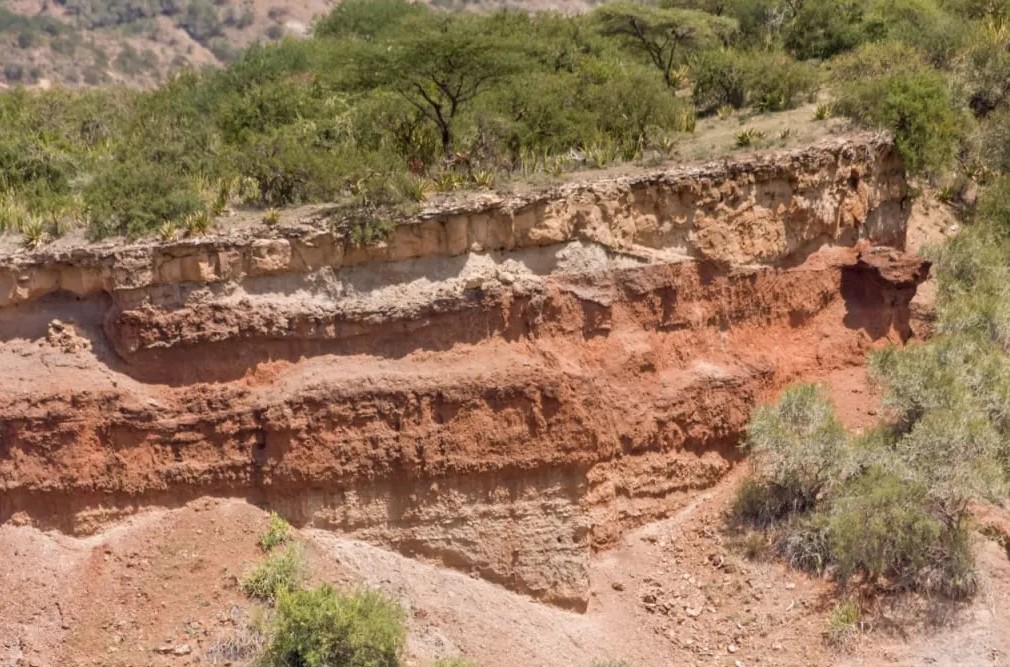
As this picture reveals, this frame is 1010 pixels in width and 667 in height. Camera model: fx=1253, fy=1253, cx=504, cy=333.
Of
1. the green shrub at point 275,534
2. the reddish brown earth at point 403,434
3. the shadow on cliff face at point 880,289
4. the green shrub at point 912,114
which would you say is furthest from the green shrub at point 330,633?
the green shrub at point 912,114

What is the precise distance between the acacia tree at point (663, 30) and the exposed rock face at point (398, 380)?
34.5ft

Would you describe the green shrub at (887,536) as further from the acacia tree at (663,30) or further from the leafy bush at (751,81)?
the acacia tree at (663,30)

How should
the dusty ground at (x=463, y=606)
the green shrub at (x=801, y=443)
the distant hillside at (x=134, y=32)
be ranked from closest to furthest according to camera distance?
the dusty ground at (x=463, y=606) → the green shrub at (x=801, y=443) → the distant hillside at (x=134, y=32)

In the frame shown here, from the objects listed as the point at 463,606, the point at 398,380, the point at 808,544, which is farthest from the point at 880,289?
the point at 463,606

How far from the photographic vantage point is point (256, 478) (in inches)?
626

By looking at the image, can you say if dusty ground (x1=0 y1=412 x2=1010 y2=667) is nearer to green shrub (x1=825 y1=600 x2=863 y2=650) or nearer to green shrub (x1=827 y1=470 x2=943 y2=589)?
green shrub (x1=825 y1=600 x2=863 y2=650)

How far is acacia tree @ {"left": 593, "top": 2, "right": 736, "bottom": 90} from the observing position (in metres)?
26.6

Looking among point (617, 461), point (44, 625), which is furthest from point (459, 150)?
point (44, 625)

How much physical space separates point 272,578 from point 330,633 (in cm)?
161

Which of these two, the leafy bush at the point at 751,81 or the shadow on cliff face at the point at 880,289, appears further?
the leafy bush at the point at 751,81

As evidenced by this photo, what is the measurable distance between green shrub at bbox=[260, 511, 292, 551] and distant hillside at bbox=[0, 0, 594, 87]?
5761cm

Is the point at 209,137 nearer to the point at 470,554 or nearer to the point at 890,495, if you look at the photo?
the point at 470,554

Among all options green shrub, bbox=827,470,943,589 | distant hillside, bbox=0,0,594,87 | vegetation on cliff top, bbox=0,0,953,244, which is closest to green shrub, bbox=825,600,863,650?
green shrub, bbox=827,470,943,589

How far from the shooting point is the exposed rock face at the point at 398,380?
51.5 feet
